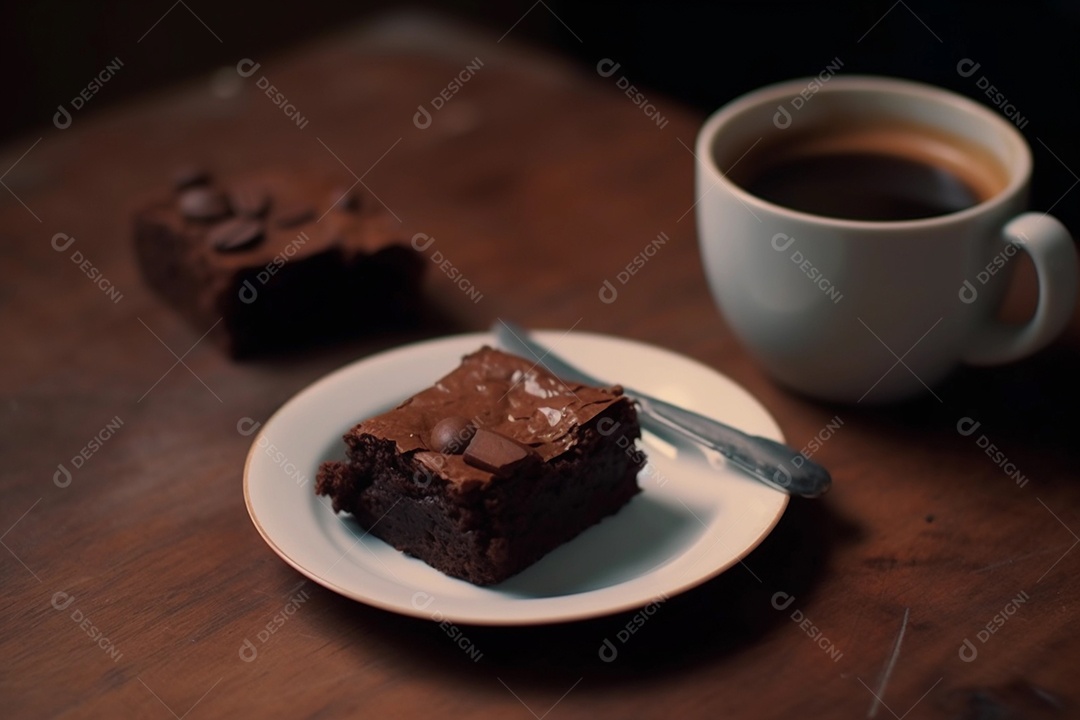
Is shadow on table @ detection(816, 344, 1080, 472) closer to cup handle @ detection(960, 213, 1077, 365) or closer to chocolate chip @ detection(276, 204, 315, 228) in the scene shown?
cup handle @ detection(960, 213, 1077, 365)

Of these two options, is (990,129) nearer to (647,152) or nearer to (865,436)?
(865,436)

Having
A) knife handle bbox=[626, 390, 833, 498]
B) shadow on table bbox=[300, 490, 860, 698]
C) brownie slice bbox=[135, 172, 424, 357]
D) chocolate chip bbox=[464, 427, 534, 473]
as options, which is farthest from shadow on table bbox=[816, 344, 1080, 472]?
brownie slice bbox=[135, 172, 424, 357]

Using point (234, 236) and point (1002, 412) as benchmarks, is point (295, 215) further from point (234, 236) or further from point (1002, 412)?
point (1002, 412)

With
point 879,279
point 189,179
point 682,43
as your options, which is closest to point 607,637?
point 879,279

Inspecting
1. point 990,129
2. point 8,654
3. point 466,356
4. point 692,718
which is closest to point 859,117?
point 990,129

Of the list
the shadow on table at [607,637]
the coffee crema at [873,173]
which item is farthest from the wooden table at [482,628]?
the coffee crema at [873,173]

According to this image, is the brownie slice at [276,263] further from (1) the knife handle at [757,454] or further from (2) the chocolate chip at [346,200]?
(1) the knife handle at [757,454]
